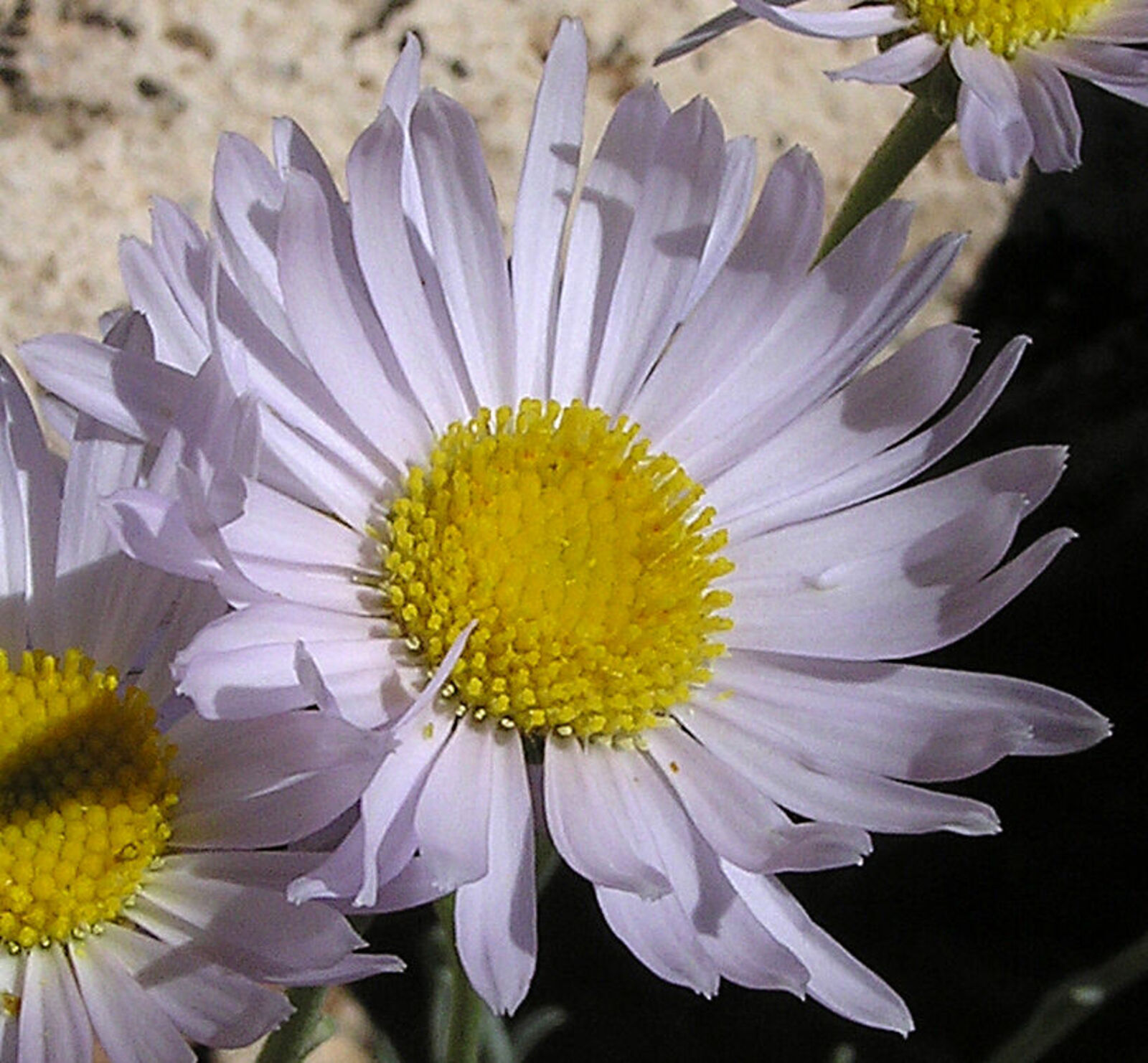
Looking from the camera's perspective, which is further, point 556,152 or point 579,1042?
point 579,1042

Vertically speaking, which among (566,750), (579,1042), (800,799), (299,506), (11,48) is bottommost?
(579,1042)

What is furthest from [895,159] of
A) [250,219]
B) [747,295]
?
[250,219]

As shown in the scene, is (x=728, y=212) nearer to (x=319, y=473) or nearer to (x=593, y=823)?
(x=319, y=473)

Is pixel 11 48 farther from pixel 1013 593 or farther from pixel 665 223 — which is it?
pixel 1013 593

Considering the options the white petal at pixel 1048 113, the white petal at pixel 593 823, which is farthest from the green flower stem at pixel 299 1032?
the white petal at pixel 1048 113

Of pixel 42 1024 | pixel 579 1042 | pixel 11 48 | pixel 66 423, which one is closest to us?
pixel 42 1024

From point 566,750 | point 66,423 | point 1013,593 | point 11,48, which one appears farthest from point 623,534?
point 11,48

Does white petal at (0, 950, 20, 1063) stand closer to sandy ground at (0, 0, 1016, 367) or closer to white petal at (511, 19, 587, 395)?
white petal at (511, 19, 587, 395)
